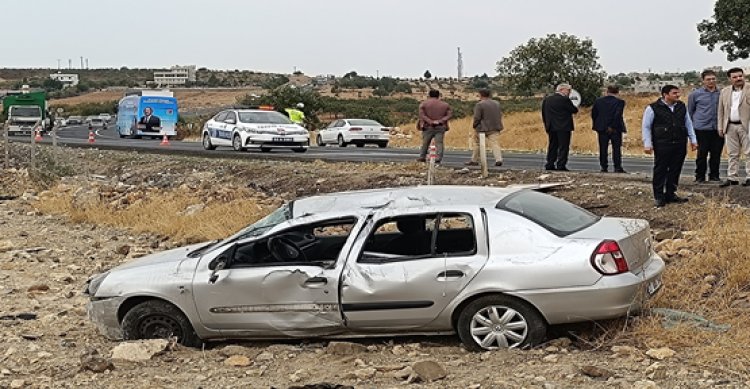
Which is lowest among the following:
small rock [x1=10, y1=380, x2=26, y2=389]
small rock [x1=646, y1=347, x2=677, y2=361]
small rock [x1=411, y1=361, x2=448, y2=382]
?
small rock [x1=10, y1=380, x2=26, y2=389]

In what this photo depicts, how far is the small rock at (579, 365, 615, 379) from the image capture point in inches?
252

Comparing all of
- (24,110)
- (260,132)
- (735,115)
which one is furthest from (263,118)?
(24,110)

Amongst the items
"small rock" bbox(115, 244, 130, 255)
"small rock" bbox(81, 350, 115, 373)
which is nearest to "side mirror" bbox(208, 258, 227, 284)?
"small rock" bbox(81, 350, 115, 373)

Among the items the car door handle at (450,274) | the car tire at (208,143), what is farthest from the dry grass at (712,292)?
the car tire at (208,143)

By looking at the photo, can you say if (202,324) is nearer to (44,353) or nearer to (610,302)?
(44,353)

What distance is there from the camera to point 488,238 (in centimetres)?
716

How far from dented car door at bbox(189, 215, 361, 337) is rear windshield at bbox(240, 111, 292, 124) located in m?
19.3

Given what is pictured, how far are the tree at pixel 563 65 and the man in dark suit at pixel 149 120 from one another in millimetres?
18976

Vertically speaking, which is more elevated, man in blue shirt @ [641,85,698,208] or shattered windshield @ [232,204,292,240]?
man in blue shirt @ [641,85,698,208]

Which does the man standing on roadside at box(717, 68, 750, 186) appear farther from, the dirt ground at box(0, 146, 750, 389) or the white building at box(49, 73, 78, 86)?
the white building at box(49, 73, 78, 86)

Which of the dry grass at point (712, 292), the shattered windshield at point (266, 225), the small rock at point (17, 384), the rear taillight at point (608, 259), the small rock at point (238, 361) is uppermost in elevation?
the shattered windshield at point (266, 225)

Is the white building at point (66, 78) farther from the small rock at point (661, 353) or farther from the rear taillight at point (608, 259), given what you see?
the small rock at point (661, 353)

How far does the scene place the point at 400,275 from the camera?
7250 millimetres

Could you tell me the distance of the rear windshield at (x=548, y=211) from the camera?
24.0 ft
